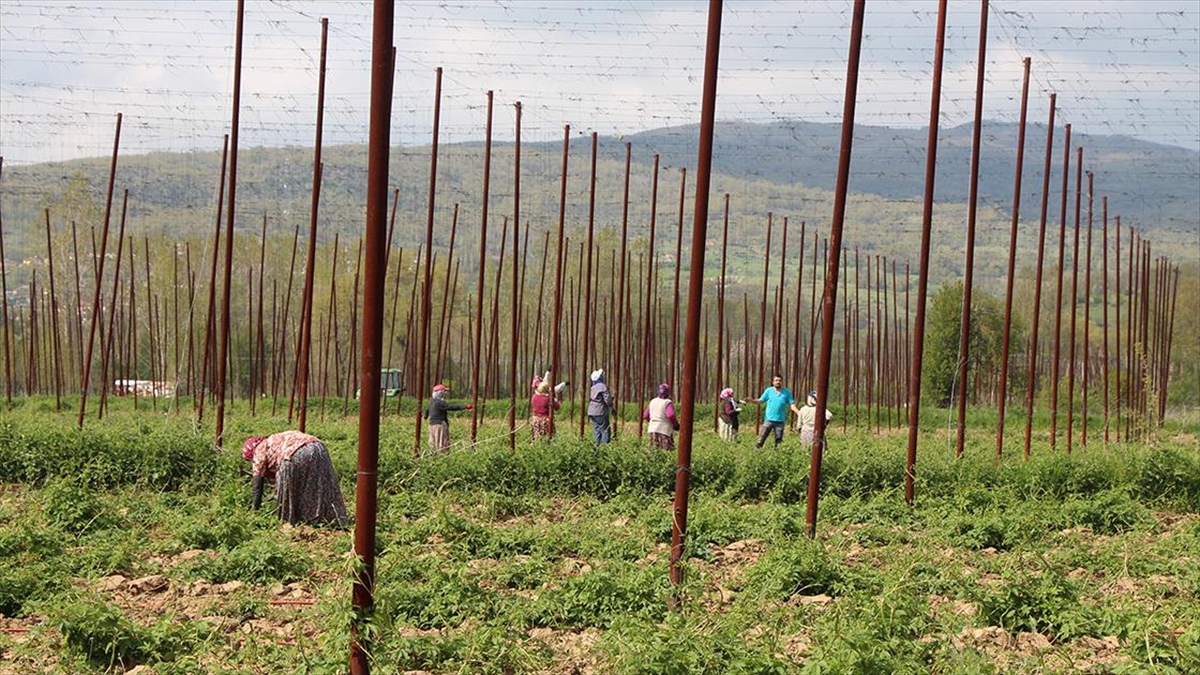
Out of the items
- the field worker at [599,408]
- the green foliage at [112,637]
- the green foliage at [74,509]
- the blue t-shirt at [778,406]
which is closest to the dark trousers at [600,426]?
the field worker at [599,408]

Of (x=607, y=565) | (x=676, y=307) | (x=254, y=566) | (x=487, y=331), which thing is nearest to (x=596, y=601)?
(x=607, y=565)

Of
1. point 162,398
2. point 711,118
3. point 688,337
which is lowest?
point 162,398

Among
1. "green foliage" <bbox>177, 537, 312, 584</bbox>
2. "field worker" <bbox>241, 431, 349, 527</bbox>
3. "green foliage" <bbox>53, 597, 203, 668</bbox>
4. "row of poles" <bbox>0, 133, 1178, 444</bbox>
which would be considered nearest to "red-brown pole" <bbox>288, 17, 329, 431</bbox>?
"row of poles" <bbox>0, 133, 1178, 444</bbox>

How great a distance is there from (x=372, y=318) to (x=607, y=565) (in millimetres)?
3661

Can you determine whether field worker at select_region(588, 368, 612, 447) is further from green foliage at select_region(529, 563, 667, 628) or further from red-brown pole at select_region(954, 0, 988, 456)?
green foliage at select_region(529, 563, 667, 628)

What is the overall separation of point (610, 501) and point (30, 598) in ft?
23.5

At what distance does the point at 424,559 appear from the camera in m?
10.2

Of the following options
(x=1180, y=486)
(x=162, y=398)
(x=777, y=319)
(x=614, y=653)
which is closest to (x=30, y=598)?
(x=614, y=653)

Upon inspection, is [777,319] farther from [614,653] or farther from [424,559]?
[614,653]

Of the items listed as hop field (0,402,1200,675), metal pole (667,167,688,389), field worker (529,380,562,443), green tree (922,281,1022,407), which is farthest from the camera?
green tree (922,281,1022,407)

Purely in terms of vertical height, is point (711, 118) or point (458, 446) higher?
point (711, 118)

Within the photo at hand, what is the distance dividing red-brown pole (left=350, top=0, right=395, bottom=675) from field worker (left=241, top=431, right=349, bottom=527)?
19.4 feet

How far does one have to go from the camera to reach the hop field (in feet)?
24.3

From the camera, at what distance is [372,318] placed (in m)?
6.84
